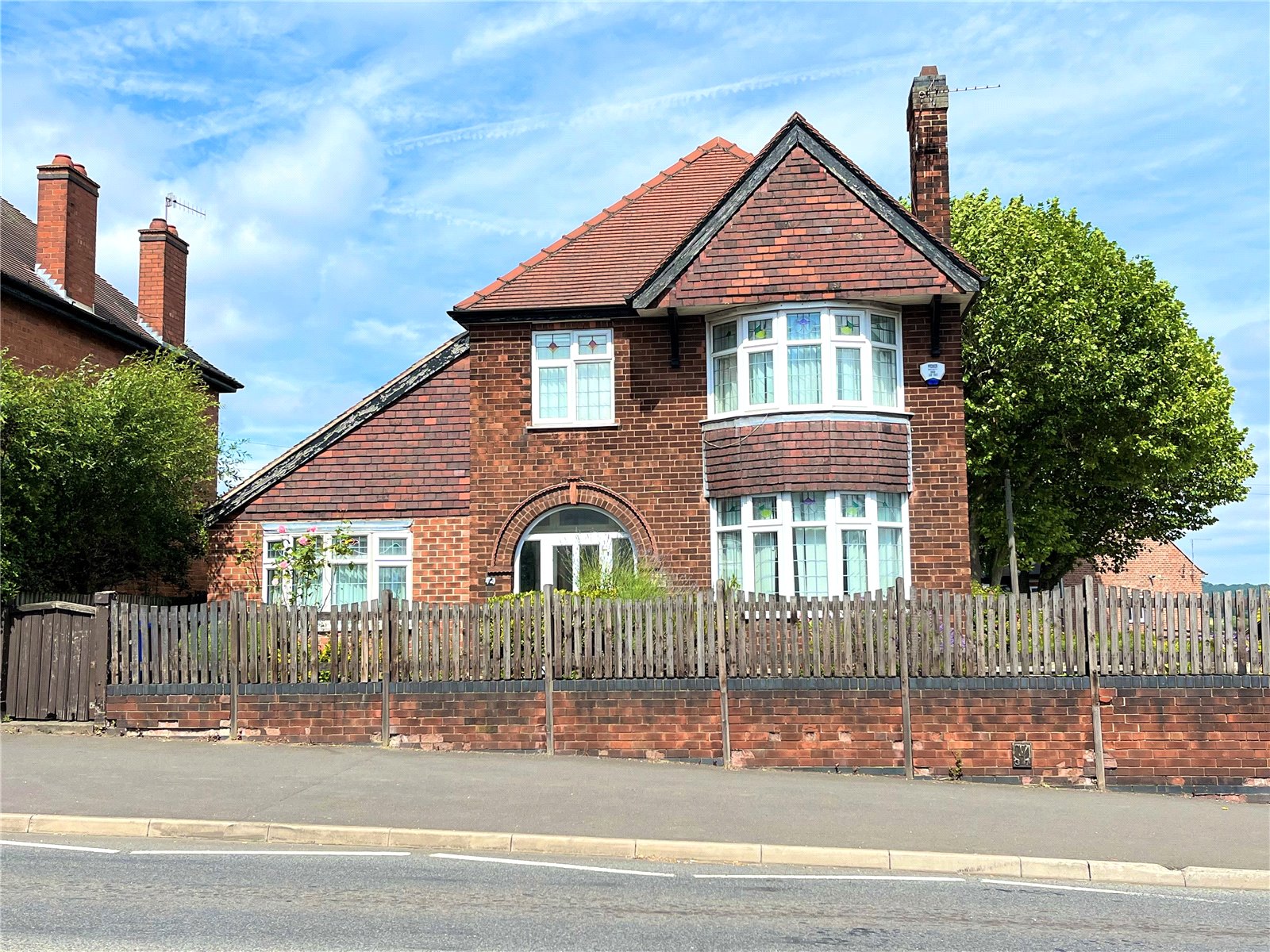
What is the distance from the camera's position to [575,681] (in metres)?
13.1

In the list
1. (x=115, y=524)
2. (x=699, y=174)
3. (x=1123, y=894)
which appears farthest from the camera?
(x=699, y=174)

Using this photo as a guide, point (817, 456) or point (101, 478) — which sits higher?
point (817, 456)

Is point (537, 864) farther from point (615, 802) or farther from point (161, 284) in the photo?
point (161, 284)

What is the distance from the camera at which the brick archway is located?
60.7ft

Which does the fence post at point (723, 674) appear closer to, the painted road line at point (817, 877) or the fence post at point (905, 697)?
the fence post at point (905, 697)

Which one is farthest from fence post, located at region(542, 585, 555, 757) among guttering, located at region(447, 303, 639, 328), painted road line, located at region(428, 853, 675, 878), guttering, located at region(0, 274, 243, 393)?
guttering, located at region(0, 274, 243, 393)

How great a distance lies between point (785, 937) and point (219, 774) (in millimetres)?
6842

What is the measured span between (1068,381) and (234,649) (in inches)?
847

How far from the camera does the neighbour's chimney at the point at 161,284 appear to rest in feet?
92.9

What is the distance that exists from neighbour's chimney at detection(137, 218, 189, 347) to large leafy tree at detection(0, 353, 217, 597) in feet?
26.7

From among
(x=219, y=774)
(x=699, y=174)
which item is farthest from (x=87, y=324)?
(x=219, y=774)

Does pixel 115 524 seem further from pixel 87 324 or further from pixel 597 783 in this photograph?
pixel 597 783

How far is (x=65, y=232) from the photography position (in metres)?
23.9

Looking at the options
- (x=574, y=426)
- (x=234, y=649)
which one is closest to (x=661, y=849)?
(x=234, y=649)
